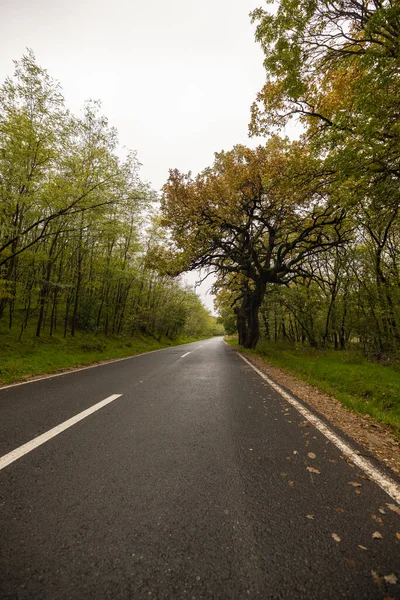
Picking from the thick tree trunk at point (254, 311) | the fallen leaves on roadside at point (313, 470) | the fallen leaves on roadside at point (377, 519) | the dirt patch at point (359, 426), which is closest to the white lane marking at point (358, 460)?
the dirt patch at point (359, 426)

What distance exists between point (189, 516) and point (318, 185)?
8689 mm

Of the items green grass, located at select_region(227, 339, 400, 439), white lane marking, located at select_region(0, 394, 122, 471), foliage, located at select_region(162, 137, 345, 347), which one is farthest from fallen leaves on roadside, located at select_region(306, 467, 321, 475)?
foliage, located at select_region(162, 137, 345, 347)

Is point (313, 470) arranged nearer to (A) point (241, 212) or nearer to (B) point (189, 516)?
(B) point (189, 516)

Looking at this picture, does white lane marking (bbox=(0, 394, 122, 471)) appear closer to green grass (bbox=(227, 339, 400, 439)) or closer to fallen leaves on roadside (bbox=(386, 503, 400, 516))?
fallen leaves on roadside (bbox=(386, 503, 400, 516))

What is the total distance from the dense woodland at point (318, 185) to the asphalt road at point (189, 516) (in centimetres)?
629

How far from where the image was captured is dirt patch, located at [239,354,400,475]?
3343 mm

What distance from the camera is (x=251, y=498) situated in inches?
90.2

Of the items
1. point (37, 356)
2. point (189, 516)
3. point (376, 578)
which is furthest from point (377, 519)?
point (37, 356)

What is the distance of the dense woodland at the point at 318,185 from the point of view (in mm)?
5570

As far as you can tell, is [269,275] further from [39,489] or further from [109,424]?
[39,489]

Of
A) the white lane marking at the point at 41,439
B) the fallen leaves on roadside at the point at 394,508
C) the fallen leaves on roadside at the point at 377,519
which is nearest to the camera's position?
the fallen leaves on roadside at the point at 377,519

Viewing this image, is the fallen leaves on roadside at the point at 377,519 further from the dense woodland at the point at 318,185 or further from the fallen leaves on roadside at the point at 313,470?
the dense woodland at the point at 318,185

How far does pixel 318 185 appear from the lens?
7750mm

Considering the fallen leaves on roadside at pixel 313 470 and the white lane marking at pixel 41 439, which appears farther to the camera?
the white lane marking at pixel 41 439
